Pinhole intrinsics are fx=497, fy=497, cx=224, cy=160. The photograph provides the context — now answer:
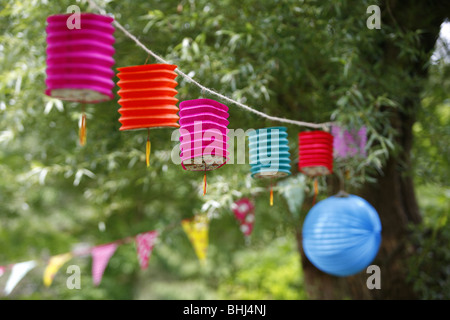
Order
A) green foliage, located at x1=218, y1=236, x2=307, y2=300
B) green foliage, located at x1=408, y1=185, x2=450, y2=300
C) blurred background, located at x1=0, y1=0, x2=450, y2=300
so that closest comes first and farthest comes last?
blurred background, located at x1=0, y1=0, x2=450, y2=300, green foliage, located at x1=408, y1=185, x2=450, y2=300, green foliage, located at x1=218, y1=236, x2=307, y2=300

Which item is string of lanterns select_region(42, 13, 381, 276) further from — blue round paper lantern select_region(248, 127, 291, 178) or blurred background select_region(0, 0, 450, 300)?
blurred background select_region(0, 0, 450, 300)

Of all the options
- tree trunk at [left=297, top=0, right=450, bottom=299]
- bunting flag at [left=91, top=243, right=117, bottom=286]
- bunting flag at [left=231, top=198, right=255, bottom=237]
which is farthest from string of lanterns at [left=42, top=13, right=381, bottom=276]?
bunting flag at [left=91, top=243, right=117, bottom=286]

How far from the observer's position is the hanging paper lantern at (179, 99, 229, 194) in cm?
200

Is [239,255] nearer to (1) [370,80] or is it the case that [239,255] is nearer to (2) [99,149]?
(2) [99,149]

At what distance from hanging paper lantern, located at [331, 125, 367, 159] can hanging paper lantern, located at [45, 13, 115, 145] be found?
2.03 m

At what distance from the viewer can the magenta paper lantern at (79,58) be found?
1588 millimetres

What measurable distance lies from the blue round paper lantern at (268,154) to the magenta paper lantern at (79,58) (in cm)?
110

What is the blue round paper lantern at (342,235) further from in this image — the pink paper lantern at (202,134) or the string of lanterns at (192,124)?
the pink paper lantern at (202,134)

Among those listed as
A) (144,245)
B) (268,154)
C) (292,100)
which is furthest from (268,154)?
(144,245)

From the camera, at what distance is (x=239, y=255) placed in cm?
823

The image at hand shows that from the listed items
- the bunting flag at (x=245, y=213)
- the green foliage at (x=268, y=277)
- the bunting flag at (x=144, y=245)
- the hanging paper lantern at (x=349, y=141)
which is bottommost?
the green foliage at (x=268, y=277)

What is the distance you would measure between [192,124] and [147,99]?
0.25m

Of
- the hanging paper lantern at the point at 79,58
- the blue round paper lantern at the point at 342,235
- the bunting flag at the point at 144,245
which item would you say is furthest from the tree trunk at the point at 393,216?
the hanging paper lantern at the point at 79,58
